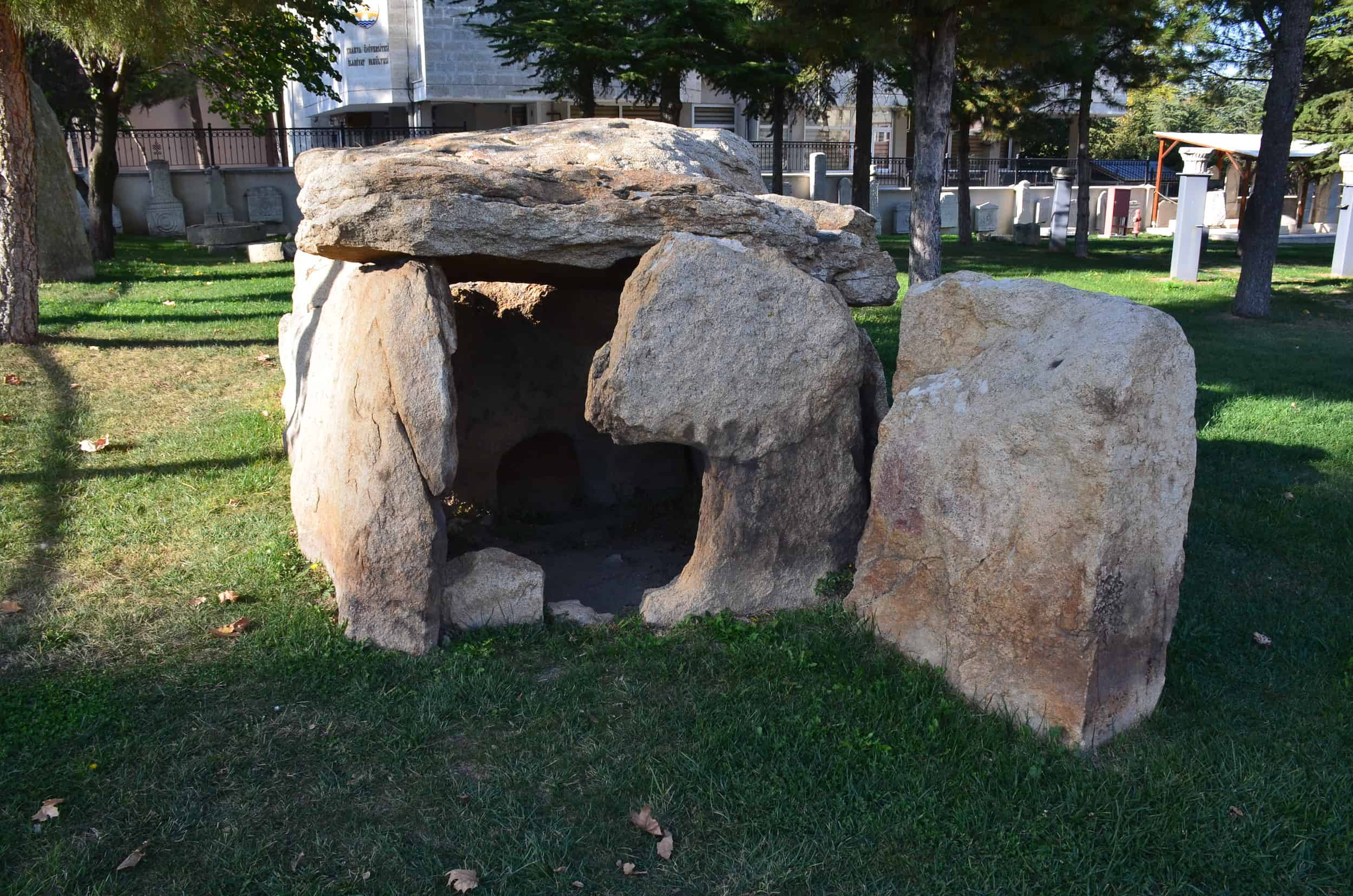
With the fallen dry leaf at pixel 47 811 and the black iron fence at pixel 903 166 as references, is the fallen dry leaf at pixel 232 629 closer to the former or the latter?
the fallen dry leaf at pixel 47 811

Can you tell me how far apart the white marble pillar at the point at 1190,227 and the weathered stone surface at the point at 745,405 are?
13302mm

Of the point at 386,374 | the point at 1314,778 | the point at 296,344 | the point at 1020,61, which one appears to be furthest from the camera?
the point at 1020,61

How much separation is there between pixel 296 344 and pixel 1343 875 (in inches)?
228

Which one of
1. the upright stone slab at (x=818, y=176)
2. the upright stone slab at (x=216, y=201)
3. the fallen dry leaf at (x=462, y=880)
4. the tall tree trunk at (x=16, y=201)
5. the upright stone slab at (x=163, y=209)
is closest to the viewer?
the fallen dry leaf at (x=462, y=880)

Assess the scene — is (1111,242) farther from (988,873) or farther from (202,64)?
(988,873)

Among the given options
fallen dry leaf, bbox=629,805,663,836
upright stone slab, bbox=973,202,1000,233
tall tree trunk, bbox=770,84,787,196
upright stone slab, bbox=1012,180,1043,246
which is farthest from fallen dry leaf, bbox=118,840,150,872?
upright stone slab, bbox=973,202,1000,233

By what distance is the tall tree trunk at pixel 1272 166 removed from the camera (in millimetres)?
11938

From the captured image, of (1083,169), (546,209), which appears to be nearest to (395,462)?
(546,209)

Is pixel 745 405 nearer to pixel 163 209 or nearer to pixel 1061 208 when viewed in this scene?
pixel 163 209

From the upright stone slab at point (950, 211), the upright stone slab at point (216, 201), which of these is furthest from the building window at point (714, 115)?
the upright stone slab at point (216, 201)

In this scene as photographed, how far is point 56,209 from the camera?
13.5 m

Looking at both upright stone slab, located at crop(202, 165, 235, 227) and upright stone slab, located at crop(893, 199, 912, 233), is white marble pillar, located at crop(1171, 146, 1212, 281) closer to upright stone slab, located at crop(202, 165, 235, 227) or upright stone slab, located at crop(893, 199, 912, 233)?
upright stone slab, located at crop(893, 199, 912, 233)

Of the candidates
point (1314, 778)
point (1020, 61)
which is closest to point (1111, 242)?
point (1020, 61)

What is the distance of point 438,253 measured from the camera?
468 centimetres
